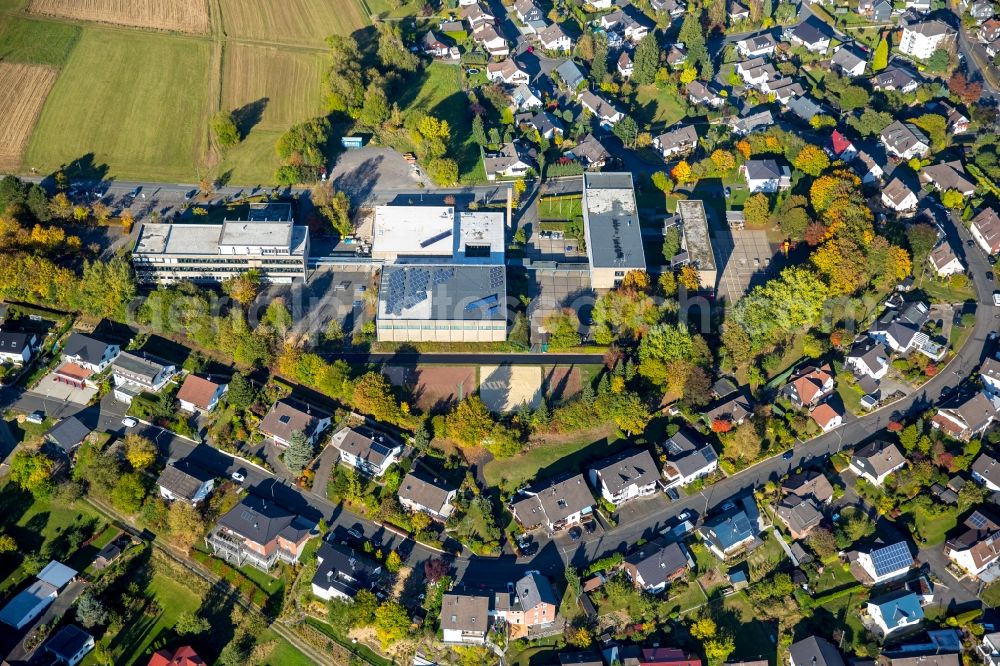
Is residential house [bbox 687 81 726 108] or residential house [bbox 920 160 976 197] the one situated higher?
residential house [bbox 687 81 726 108]

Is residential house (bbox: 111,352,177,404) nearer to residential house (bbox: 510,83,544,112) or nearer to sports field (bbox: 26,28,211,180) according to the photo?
sports field (bbox: 26,28,211,180)

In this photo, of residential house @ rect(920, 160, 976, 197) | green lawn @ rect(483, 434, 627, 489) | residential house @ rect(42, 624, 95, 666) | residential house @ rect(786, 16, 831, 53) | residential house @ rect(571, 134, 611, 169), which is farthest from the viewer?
residential house @ rect(786, 16, 831, 53)

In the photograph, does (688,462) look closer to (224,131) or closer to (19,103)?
(224,131)

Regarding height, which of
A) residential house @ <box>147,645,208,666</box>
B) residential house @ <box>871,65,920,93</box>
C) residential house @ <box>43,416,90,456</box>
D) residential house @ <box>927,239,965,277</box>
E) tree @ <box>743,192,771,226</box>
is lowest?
residential house @ <box>147,645,208,666</box>

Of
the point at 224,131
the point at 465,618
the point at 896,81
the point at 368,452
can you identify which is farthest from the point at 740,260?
the point at 224,131

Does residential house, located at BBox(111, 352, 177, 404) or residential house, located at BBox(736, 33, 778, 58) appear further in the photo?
residential house, located at BBox(736, 33, 778, 58)

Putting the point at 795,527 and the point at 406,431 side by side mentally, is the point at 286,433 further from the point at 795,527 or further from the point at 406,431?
the point at 795,527

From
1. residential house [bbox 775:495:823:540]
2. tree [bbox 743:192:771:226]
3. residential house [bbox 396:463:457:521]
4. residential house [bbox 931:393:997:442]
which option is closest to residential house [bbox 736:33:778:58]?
tree [bbox 743:192:771:226]
